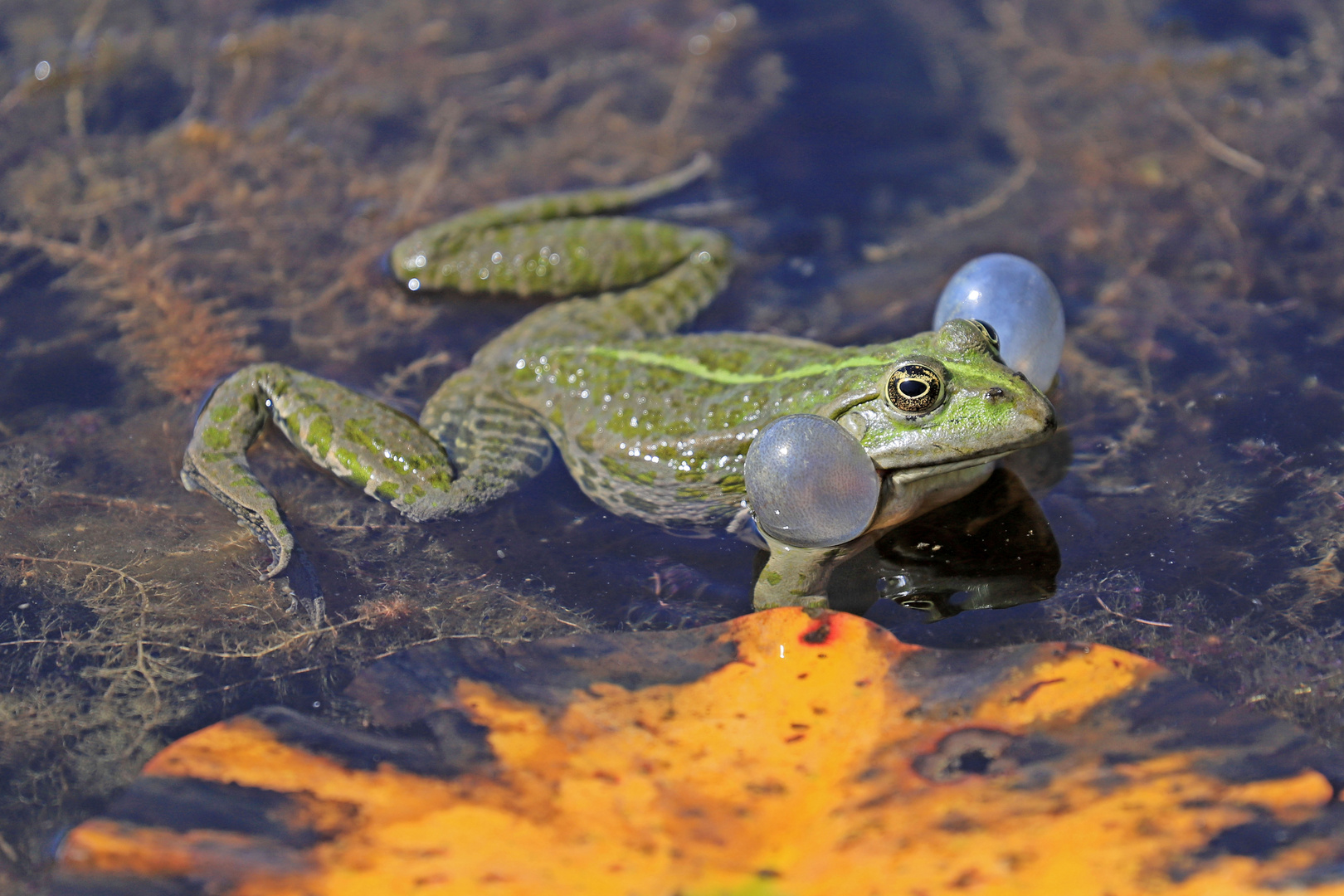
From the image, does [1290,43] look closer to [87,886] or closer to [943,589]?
[943,589]

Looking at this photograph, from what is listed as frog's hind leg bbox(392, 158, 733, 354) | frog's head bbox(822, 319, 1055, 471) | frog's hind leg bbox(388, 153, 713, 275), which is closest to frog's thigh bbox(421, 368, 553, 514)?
frog's hind leg bbox(392, 158, 733, 354)

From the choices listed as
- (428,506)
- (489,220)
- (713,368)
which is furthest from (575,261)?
(428,506)

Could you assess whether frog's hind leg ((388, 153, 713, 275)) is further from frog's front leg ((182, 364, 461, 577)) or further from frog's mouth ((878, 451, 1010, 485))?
frog's mouth ((878, 451, 1010, 485))

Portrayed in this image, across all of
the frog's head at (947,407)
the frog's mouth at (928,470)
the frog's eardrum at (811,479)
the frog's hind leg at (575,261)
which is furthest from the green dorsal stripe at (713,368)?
the frog's hind leg at (575,261)

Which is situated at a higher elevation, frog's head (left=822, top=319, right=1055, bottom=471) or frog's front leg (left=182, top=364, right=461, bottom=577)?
frog's head (left=822, top=319, right=1055, bottom=471)

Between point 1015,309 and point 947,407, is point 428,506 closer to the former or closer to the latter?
point 947,407

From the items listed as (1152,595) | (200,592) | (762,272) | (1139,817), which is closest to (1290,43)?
(762,272)
